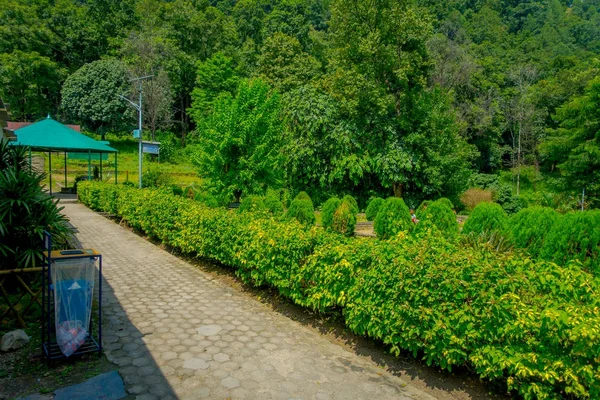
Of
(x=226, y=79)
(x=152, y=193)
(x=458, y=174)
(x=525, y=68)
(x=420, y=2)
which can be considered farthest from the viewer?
(x=420, y=2)

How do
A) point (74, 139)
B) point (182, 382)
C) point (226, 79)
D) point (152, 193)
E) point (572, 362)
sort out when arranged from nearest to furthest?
point (572, 362)
point (182, 382)
point (152, 193)
point (74, 139)
point (226, 79)

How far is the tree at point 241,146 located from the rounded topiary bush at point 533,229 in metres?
8.07

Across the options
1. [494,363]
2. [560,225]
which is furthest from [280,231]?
[560,225]

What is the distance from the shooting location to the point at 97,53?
4688 cm

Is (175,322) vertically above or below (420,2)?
below

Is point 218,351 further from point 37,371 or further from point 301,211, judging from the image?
point 301,211

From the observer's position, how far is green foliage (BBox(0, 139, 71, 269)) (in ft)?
17.4

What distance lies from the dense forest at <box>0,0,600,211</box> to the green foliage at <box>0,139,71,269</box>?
8.07 meters

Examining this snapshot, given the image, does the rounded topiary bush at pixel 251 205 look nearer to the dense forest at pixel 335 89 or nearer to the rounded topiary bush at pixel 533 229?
the dense forest at pixel 335 89

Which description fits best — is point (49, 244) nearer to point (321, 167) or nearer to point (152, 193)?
point (152, 193)

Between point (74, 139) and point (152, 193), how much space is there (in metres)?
12.7

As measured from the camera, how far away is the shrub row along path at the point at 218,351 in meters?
3.78

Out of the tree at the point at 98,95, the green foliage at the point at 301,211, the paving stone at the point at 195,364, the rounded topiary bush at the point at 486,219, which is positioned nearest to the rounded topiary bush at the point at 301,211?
the green foliage at the point at 301,211

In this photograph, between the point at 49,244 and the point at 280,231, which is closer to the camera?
the point at 49,244
